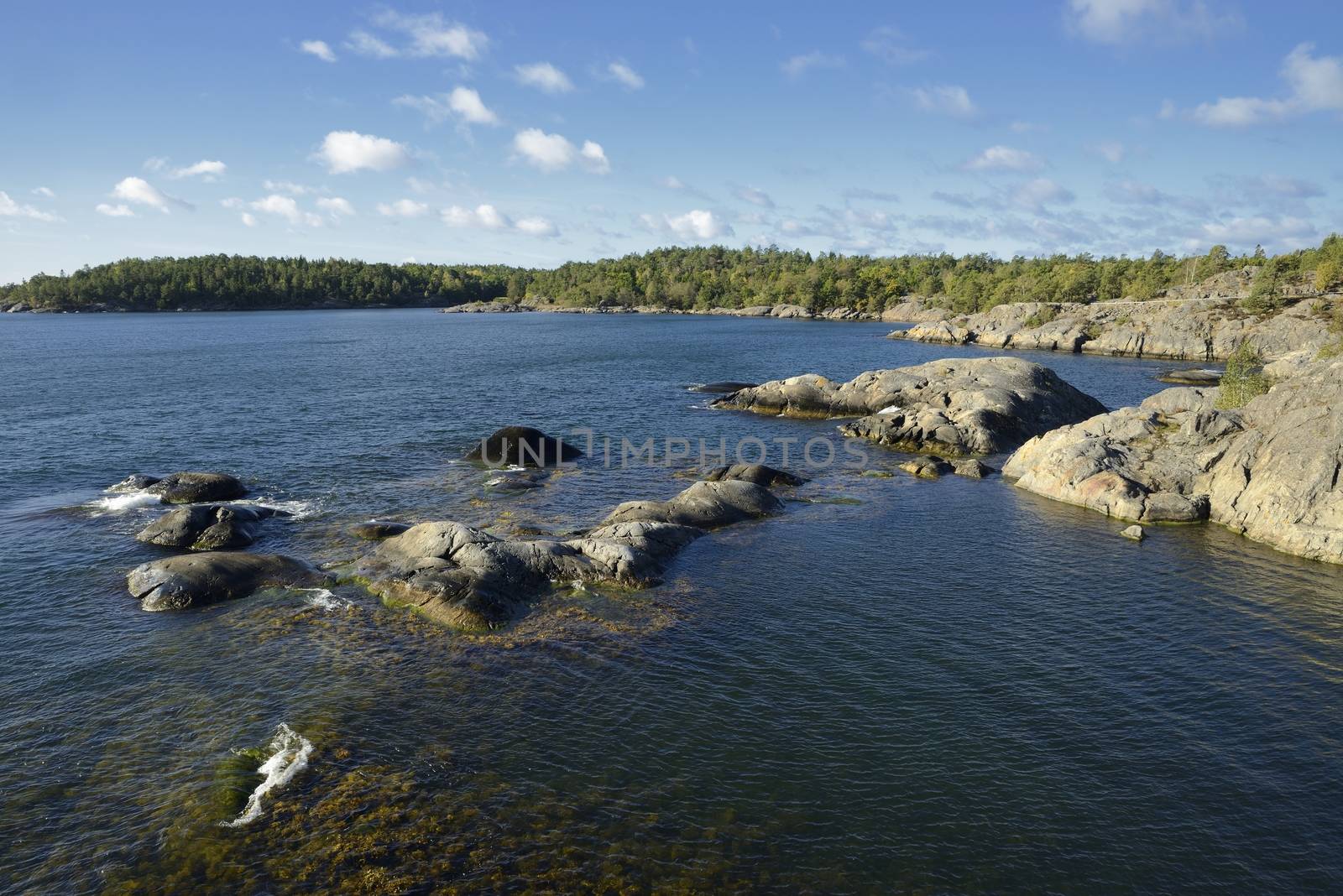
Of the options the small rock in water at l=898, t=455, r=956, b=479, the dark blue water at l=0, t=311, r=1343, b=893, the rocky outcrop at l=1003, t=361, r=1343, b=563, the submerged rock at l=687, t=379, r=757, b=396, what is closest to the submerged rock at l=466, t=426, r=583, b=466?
the dark blue water at l=0, t=311, r=1343, b=893

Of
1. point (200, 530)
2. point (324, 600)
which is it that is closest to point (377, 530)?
point (324, 600)

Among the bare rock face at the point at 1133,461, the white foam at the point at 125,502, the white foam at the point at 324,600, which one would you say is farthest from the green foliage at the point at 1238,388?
the white foam at the point at 125,502

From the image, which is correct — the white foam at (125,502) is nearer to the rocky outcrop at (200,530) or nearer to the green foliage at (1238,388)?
the rocky outcrop at (200,530)

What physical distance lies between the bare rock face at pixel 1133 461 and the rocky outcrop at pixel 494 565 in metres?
25.2

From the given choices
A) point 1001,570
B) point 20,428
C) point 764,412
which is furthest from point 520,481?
point 20,428

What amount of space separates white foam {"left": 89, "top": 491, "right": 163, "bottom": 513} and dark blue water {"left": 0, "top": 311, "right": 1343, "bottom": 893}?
2.43 feet

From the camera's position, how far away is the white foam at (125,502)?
140 feet

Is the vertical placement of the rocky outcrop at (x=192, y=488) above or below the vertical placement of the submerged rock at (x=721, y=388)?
below

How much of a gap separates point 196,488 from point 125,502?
3640 millimetres

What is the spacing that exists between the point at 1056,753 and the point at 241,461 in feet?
179

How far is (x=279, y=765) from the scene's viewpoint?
21.0 meters

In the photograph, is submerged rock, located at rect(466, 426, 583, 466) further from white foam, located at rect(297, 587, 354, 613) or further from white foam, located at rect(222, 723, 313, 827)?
white foam, located at rect(222, 723, 313, 827)

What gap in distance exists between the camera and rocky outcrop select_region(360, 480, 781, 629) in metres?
30.4

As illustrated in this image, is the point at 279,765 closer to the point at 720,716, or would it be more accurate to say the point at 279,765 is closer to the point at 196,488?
the point at 720,716
